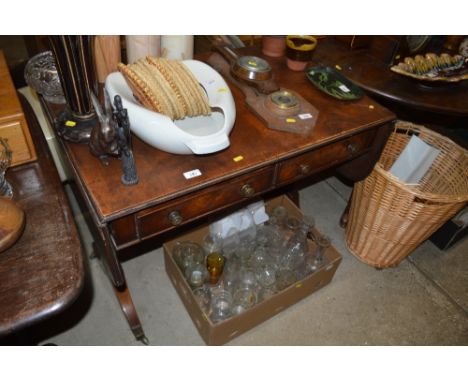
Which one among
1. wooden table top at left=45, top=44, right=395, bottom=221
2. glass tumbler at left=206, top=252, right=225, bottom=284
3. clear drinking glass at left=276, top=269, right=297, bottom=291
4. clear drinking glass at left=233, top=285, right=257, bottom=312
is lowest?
clear drinking glass at left=233, top=285, right=257, bottom=312

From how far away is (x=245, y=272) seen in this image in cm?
146

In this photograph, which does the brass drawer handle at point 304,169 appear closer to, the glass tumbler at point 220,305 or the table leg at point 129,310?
the glass tumbler at point 220,305

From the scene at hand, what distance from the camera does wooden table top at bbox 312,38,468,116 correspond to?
1383 millimetres

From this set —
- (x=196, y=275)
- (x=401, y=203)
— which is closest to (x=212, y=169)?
(x=196, y=275)

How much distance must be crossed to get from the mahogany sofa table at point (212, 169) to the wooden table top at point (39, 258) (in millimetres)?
74

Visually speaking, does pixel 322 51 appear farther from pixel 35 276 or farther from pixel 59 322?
pixel 59 322

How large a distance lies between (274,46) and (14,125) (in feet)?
3.23

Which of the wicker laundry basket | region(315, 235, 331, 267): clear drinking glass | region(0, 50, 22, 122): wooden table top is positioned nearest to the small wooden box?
region(0, 50, 22, 122): wooden table top

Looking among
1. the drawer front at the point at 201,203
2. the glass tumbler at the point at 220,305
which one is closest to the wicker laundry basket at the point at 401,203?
the drawer front at the point at 201,203

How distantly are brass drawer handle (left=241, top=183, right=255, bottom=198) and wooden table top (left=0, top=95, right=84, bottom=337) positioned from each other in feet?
1.51

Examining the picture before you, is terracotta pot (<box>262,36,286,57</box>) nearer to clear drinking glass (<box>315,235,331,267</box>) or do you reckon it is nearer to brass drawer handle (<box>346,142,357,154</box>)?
brass drawer handle (<box>346,142,357,154</box>)

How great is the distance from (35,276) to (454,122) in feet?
6.98

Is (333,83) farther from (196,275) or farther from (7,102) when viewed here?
(7,102)

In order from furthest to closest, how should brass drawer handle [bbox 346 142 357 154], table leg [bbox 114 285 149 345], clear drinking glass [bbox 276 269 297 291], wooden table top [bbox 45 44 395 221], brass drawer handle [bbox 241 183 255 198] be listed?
clear drinking glass [bbox 276 269 297 291] → table leg [bbox 114 285 149 345] → brass drawer handle [bbox 346 142 357 154] → brass drawer handle [bbox 241 183 255 198] → wooden table top [bbox 45 44 395 221]
